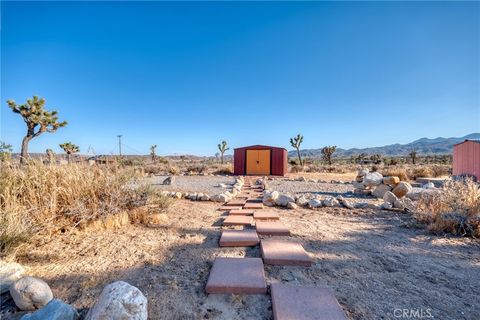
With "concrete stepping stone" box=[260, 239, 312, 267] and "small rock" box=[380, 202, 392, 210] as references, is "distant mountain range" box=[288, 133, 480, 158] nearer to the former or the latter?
"small rock" box=[380, 202, 392, 210]

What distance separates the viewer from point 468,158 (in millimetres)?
10930

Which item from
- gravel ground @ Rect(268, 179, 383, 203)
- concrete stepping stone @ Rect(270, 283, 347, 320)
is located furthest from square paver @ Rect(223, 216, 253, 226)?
gravel ground @ Rect(268, 179, 383, 203)

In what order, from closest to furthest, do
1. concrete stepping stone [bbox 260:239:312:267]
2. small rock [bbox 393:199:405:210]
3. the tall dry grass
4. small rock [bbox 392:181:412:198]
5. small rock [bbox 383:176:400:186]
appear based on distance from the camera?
1. concrete stepping stone [bbox 260:239:312:267]
2. the tall dry grass
3. small rock [bbox 393:199:405:210]
4. small rock [bbox 392:181:412:198]
5. small rock [bbox 383:176:400:186]

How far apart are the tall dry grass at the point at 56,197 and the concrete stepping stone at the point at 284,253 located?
1.95 metres

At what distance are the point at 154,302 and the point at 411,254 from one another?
2.45 metres

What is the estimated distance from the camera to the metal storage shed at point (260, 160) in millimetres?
14750

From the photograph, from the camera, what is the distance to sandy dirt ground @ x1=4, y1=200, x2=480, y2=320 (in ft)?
4.97

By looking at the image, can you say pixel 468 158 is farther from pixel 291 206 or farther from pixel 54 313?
pixel 54 313

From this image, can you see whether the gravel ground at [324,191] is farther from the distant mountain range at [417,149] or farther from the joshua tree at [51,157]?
the distant mountain range at [417,149]

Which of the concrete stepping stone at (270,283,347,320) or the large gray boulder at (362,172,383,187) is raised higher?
the large gray boulder at (362,172,383,187)

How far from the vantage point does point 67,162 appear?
3340 mm

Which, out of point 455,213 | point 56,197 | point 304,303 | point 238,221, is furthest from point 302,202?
point 56,197

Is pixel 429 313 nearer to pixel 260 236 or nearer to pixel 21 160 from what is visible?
pixel 260 236

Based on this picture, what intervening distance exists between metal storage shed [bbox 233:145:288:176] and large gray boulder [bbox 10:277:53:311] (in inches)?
535
